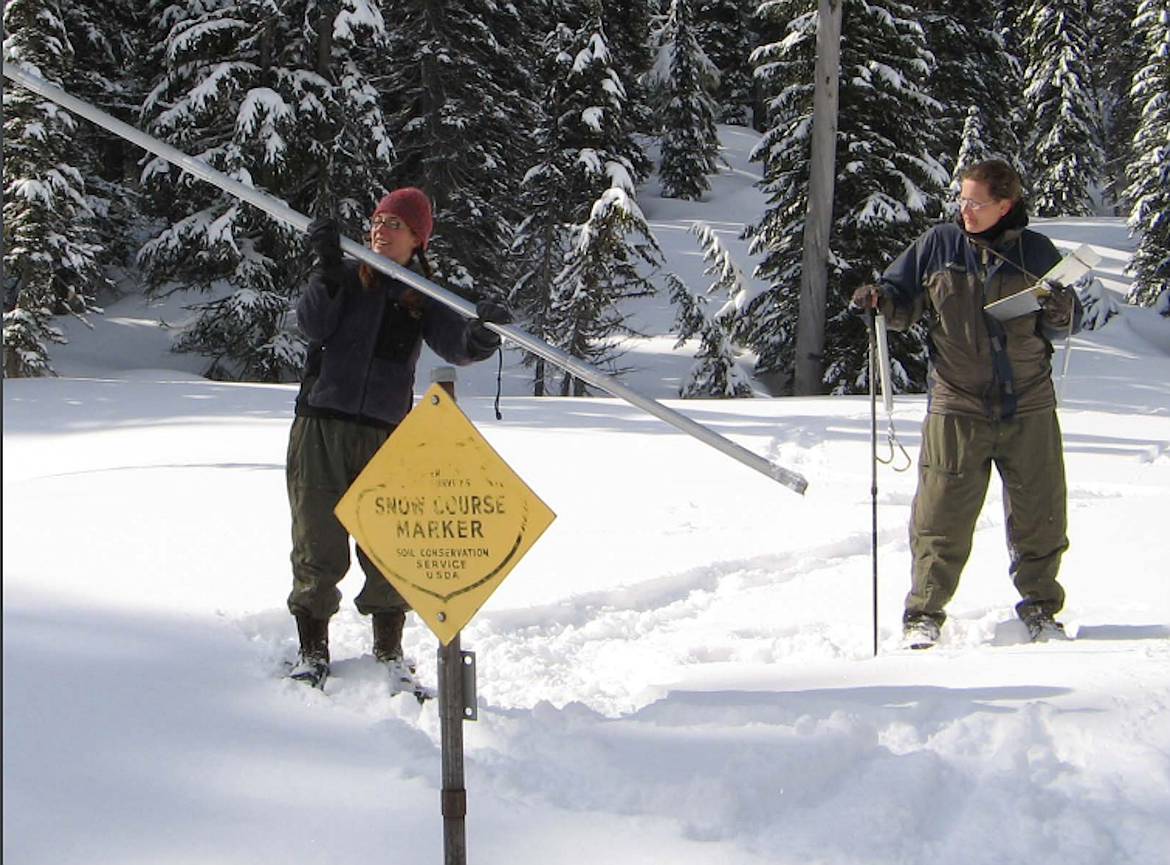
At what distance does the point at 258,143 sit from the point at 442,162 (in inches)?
177

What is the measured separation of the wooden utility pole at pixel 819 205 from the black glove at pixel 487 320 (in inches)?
545

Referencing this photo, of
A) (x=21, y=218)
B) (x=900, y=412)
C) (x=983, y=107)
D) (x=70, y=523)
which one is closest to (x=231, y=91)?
(x=21, y=218)

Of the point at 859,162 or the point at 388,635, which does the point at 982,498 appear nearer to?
the point at 388,635

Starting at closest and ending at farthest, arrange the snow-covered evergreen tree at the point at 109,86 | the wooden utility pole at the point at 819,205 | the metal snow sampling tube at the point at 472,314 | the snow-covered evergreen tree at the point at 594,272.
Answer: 1. the metal snow sampling tube at the point at 472,314
2. the wooden utility pole at the point at 819,205
3. the snow-covered evergreen tree at the point at 594,272
4. the snow-covered evergreen tree at the point at 109,86

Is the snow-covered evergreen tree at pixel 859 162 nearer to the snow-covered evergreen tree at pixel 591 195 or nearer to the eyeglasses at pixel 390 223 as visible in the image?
the snow-covered evergreen tree at pixel 591 195

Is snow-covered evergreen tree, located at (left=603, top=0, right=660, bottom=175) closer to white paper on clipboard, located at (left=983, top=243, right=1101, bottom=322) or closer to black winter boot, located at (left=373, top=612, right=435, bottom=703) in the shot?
white paper on clipboard, located at (left=983, top=243, right=1101, bottom=322)

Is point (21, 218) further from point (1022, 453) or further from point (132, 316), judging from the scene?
point (1022, 453)

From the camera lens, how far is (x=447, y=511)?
249 centimetres

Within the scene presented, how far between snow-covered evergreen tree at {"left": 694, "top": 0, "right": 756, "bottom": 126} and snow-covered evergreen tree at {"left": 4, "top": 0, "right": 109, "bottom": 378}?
87.9 ft

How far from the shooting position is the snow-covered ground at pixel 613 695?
97.7 inches

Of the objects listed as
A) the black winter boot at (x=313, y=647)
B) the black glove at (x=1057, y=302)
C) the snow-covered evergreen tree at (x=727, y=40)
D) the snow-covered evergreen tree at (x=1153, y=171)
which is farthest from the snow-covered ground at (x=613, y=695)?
the snow-covered evergreen tree at (x=727, y=40)

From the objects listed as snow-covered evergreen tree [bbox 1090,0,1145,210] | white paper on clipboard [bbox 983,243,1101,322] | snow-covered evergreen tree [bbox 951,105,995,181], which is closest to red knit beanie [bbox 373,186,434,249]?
white paper on clipboard [bbox 983,243,1101,322]

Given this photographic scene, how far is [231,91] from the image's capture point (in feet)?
55.1

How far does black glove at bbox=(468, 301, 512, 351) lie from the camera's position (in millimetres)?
3207
